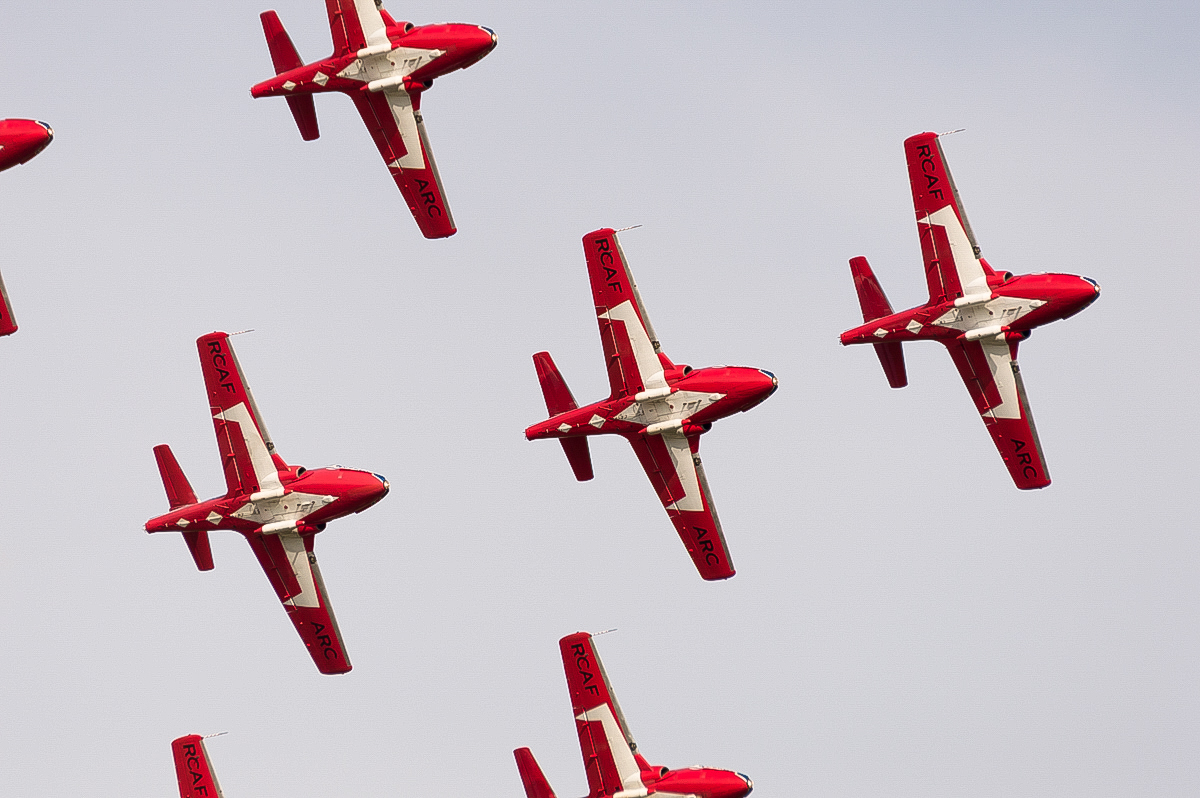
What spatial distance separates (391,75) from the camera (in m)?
63.5

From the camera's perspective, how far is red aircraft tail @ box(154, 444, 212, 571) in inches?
2501

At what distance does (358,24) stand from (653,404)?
599 inches

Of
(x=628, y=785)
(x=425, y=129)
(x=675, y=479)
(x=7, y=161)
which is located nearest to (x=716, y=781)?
(x=628, y=785)

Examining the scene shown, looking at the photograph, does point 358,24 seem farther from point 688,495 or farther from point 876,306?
point 876,306

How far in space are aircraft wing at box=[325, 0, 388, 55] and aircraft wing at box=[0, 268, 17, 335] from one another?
1287cm

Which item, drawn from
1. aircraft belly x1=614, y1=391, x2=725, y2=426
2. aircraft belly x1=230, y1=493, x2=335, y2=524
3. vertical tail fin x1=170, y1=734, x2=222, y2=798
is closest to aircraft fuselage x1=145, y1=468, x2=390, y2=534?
aircraft belly x1=230, y1=493, x2=335, y2=524

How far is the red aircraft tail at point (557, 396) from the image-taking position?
208 ft

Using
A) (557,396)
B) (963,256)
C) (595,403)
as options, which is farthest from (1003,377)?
(557,396)

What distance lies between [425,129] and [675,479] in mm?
13660

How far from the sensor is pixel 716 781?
6119cm

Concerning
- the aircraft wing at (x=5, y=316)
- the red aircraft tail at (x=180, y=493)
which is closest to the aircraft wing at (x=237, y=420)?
the red aircraft tail at (x=180, y=493)

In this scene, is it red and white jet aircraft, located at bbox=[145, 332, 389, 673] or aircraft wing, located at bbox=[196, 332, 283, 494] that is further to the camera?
aircraft wing, located at bbox=[196, 332, 283, 494]

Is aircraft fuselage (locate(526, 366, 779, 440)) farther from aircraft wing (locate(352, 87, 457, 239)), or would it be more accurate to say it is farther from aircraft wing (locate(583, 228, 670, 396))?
aircraft wing (locate(352, 87, 457, 239))

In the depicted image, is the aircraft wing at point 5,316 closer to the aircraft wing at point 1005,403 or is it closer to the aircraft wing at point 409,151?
the aircraft wing at point 409,151
